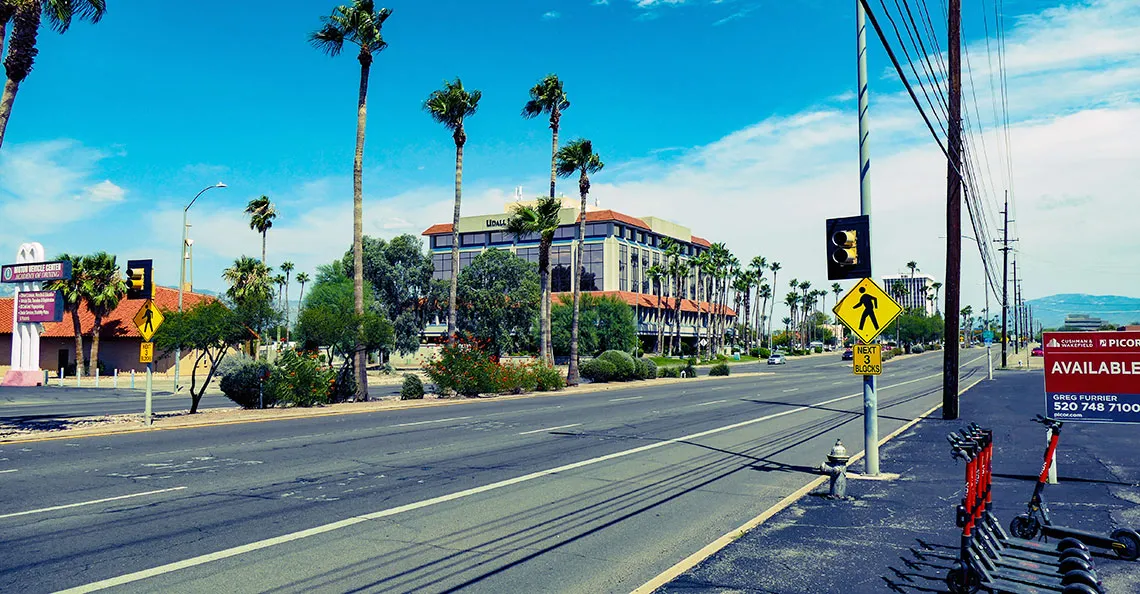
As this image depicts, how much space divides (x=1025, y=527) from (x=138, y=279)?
62.8ft

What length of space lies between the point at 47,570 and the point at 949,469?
1227cm

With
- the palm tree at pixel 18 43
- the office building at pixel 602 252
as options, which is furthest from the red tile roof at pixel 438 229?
the palm tree at pixel 18 43

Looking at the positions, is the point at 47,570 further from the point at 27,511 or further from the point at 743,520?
the point at 743,520

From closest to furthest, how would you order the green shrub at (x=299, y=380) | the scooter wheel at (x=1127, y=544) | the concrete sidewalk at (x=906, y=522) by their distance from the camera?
the concrete sidewalk at (x=906, y=522) → the scooter wheel at (x=1127, y=544) → the green shrub at (x=299, y=380)

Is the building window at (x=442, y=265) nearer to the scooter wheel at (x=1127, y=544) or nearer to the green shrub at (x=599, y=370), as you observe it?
the green shrub at (x=599, y=370)

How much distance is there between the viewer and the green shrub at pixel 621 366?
45406mm

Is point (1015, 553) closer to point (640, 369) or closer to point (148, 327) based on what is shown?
point (148, 327)

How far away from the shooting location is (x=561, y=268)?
118m

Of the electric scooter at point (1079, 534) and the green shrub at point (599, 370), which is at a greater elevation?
the electric scooter at point (1079, 534)

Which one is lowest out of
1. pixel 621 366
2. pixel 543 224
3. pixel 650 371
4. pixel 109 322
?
pixel 650 371

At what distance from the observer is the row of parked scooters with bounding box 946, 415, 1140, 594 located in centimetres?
568

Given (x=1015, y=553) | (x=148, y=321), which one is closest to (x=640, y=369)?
(x=148, y=321)

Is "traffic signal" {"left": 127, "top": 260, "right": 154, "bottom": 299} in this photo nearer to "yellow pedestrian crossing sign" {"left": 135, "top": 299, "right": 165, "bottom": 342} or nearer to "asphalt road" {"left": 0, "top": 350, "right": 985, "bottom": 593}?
"yellow pedestrian crossing sign" {"left": 135, "top": 299, "right": 165, "bottom": 342}

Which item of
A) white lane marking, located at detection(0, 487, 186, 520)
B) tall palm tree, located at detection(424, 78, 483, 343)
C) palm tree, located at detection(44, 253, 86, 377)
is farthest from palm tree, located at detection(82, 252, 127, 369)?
white lane marking, located at detection(0, 487, 186, 520)
